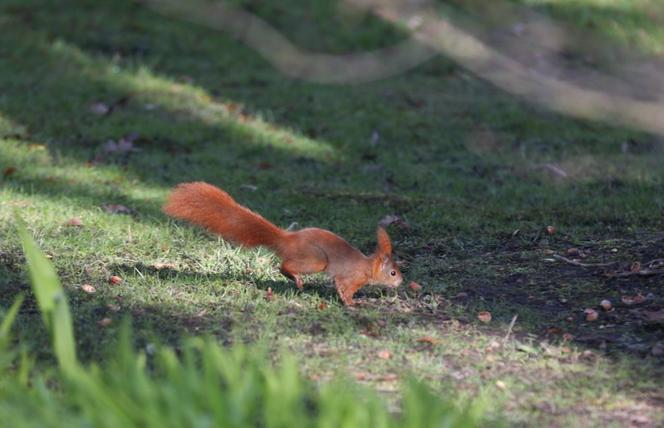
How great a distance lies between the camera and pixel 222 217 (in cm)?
456

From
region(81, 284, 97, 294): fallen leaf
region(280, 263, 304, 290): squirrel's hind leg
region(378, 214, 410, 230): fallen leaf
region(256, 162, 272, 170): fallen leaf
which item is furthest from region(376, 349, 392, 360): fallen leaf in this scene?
region(256, 162, 272, 170): fallen leaf

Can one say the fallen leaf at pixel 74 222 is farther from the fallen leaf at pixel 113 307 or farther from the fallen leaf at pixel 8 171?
the fallen leaf at pixel 113 307

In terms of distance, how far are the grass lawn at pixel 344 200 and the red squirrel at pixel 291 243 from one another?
150 millimetres

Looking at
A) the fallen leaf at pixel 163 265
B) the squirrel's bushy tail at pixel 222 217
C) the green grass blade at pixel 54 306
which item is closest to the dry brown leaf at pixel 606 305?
the squirrel's bushy tail at pixel 222 217

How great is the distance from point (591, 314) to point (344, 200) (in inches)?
90.5

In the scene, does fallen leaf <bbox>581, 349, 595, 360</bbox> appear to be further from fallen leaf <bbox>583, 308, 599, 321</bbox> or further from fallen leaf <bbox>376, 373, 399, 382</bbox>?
fallen leaf <bbox>376, 373, 399, 382</bbox>

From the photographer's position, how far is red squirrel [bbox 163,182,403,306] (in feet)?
14.8

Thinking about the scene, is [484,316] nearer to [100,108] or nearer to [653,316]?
[653,316]

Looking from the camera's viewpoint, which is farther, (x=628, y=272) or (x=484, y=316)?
(x=628, y=272)

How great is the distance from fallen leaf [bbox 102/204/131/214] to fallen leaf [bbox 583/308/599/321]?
2.75 metres

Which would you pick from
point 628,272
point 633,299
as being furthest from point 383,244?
point 628,272

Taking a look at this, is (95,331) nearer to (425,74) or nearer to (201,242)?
(201,242)

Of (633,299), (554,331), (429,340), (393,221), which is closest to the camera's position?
(429,340)

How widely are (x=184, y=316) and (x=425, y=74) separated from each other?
609 centimetres
